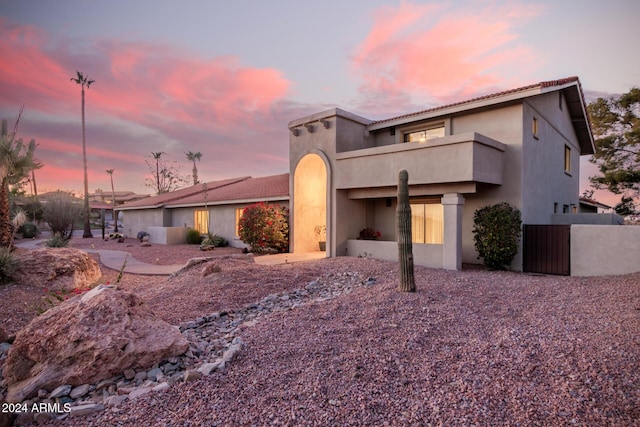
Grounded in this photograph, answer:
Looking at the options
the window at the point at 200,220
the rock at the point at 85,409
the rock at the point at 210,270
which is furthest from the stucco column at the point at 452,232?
the window at the point at 200,220

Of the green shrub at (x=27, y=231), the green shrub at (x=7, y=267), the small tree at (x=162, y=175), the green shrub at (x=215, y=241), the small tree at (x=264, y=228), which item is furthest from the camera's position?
the small tree at (x=162, y=175)

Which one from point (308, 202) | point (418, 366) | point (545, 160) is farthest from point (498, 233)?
point (418, 366)

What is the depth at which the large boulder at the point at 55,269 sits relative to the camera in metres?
9.05

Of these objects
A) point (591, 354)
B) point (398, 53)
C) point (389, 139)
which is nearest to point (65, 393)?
point (591, 354)

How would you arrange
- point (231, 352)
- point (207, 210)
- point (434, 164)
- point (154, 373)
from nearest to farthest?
point (154, 373)
point (231, 352)
point (434, 164)
point (207, 210)

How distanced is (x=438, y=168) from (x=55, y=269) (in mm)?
12004

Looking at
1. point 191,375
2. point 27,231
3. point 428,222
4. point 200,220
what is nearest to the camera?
point 191,375

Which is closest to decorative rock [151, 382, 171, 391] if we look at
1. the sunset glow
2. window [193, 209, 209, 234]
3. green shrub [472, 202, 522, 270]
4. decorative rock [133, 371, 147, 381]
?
decorative rock [133, 371, 147, 381]

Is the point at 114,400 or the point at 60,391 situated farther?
the point at 60,391

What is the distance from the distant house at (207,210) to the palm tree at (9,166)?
814cm

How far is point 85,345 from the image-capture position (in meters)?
3.80

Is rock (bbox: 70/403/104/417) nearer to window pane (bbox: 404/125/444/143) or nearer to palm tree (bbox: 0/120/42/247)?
palm tree (bbox: 0/120/42/247)

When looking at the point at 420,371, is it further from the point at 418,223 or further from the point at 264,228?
the point at 264,228

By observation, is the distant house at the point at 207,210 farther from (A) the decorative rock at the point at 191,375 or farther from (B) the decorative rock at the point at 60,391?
(B) the decorative rock at the point at 60,391
